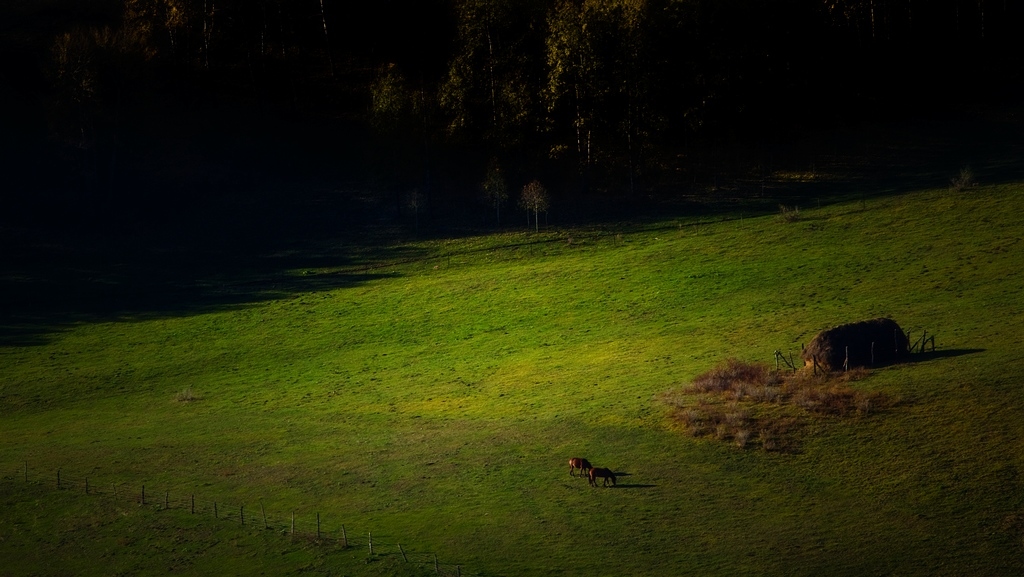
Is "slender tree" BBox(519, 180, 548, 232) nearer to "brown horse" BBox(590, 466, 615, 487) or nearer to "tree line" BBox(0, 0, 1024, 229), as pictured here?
"tree line" BBox(0, 0, 1024, 229)

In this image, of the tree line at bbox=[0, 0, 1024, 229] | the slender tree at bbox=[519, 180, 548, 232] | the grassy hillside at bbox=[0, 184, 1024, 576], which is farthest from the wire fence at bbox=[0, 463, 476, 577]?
the tree line at bbox=[0, 0, 1024, 229]

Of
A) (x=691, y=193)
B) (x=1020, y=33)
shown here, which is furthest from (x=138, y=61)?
(x=1020, y=33)

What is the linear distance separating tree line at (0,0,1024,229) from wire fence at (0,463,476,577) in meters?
51.5

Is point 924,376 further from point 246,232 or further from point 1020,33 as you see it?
point 1020,33

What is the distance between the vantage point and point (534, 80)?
93.2 m

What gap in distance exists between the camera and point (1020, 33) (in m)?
108

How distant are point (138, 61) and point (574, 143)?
1748 inches

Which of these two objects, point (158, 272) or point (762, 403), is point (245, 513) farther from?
point (158, 272)

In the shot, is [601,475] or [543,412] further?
[543,412]

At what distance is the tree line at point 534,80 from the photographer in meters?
90.1

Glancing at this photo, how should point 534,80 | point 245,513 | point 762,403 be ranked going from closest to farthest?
point 245,513 < point 762,403 < point 534,80

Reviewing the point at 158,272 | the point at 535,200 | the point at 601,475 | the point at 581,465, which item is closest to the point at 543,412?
the point at 581,465

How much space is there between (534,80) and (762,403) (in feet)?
181

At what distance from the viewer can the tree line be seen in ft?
296
